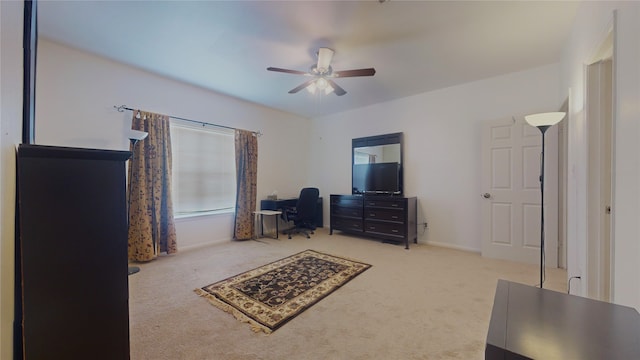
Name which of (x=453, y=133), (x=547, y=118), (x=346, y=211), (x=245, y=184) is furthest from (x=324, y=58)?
(x=346, y=211)

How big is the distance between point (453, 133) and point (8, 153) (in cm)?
462

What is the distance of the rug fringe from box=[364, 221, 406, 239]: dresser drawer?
2840 millimetres

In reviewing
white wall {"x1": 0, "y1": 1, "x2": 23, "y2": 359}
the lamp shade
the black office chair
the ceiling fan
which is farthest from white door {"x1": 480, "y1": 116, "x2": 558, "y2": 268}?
white wall {"x1": 0, "y1": 1, "x2": 23, "y2": 359}

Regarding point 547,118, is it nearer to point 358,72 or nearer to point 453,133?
point 358,72

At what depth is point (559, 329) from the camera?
84 cm

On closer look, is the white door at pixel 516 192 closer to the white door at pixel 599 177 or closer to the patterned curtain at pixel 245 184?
the white door at pixel 599 177

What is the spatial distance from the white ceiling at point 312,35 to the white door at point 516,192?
0.93 m

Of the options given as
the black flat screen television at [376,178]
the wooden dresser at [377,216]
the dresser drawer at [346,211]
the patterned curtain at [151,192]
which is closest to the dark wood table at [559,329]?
the wooden dresser at [377,216]

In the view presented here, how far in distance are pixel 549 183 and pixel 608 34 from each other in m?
2.39

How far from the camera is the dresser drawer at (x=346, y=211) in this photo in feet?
15.3

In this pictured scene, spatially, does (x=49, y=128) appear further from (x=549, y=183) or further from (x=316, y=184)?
(x=549, y=183)

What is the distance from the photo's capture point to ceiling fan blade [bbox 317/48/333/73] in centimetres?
274

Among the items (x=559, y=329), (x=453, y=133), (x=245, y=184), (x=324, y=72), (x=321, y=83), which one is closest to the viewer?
(x=559, y=329)

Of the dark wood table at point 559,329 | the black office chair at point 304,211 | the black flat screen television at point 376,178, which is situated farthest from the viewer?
the black office chair at point 304,211
